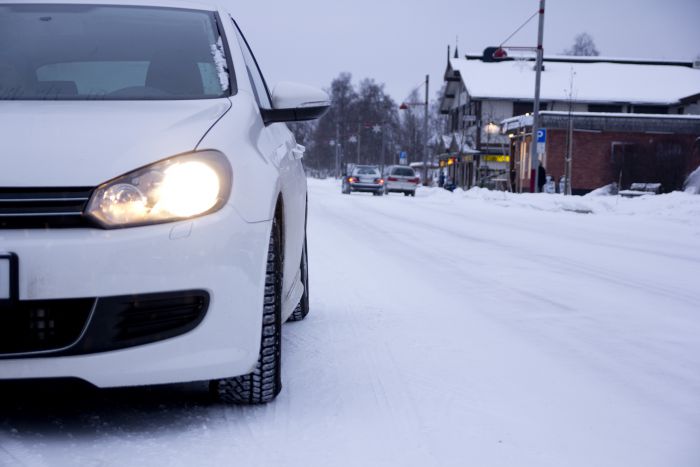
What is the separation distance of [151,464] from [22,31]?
219 centimetres

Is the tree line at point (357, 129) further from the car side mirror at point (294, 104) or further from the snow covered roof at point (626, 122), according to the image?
the car side mirror at point (294, 104)

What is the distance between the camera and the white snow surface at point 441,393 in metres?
2.51

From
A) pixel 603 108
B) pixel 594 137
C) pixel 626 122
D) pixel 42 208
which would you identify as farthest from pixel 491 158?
pixel 42 208

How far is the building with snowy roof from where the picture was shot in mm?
53250

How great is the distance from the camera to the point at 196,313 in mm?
2584

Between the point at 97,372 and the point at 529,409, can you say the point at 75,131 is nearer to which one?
the point at 97,372

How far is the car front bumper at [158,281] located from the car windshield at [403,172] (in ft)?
111

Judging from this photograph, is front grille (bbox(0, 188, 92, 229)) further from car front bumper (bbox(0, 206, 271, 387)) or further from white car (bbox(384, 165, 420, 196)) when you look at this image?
white car (bbox(384, 165, 420, 196))

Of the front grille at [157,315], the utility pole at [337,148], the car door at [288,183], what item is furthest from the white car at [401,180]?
the utility pole at [337,148]

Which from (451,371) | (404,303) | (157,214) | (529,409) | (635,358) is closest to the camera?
(157,214)

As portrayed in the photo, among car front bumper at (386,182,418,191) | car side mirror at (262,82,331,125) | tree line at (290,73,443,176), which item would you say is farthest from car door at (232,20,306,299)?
tree line at (290,73,443,176)

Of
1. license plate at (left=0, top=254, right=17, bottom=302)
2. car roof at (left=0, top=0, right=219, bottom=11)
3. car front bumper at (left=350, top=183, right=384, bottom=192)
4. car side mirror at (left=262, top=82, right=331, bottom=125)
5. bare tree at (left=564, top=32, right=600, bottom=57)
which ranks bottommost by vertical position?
car front bumper at (left=350, top=183, right=384, bottom=192)

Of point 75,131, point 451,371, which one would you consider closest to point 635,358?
point 451,371

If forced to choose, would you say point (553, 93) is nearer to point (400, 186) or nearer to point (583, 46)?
point (400, 186)
